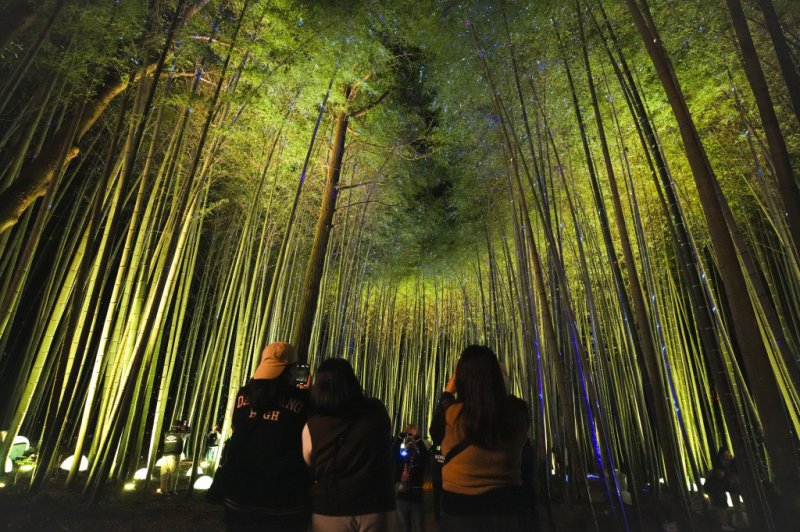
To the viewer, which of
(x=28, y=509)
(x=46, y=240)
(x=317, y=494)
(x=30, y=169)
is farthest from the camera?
(x=46, y=240)

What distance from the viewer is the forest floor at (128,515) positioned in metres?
2.52

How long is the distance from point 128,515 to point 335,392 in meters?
2.86

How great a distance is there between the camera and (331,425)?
3.97 ft

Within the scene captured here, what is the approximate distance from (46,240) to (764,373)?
20.0 feet

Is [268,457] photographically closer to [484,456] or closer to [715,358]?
[484,456]

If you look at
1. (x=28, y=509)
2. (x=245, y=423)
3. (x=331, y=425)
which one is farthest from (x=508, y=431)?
(x=28, y=509)

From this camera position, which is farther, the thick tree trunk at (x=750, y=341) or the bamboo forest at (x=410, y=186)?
the bamboo forest at (x=410, y=186)

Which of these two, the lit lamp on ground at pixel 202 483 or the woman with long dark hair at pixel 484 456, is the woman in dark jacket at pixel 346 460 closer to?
the woman with long dark hair at pixel 484 456

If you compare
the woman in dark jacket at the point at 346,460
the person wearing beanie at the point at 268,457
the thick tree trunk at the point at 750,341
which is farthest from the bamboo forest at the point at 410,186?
the person wearing beanie at the point at 268,457

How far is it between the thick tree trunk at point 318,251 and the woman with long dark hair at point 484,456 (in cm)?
289

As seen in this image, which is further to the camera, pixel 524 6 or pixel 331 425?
pixel 524 6

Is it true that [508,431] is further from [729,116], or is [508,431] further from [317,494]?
[729,116]

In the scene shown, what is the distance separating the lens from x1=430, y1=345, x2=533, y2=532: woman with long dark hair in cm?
120

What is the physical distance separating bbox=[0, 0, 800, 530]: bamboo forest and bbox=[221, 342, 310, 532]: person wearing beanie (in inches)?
45.8
